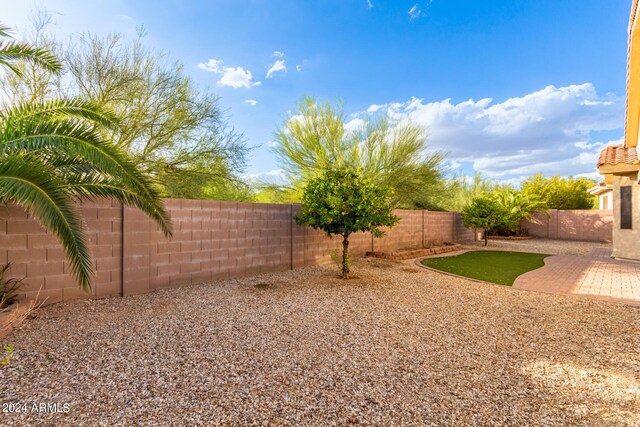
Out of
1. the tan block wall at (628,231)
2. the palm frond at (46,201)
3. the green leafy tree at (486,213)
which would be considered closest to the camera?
the palm frond at (46,201)

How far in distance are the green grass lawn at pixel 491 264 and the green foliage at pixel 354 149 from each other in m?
4.06

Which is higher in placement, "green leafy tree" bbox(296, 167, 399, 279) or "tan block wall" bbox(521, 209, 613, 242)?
"green leafy tree" bbox(296, 167, 399, 279)

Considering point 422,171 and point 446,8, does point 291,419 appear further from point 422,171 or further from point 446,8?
point 446,8

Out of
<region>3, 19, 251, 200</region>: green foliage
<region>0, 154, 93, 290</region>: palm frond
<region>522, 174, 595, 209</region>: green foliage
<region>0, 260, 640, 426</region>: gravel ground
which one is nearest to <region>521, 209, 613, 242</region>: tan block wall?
<region>522, 174, 595, 209</region>: green foliage

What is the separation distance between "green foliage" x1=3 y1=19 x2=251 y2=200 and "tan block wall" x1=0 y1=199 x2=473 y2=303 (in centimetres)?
394

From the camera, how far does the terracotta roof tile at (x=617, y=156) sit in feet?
31.6

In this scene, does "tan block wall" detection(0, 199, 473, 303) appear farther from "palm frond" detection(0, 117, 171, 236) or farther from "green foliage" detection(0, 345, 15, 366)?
"green foliage" detection(0, 345, 15, 366)

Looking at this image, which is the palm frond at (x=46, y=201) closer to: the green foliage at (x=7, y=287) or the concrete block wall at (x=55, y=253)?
the concrete block wall at (x=55, y=253)

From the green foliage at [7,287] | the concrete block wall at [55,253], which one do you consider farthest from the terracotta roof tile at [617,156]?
the green foliage at [7,287]

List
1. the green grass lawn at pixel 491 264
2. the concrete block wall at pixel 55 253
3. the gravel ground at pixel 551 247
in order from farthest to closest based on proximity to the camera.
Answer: the gravel ground at pixel 551 247
the green grass lawn at pixel 491 264
the concrete block wall at pixel 55 253

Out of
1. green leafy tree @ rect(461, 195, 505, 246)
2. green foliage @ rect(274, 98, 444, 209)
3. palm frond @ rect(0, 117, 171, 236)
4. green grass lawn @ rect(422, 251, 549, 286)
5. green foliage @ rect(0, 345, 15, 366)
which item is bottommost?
green grass lawn @ rect(422, 251, 549, 286)

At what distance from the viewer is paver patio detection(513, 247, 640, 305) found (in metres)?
6.26

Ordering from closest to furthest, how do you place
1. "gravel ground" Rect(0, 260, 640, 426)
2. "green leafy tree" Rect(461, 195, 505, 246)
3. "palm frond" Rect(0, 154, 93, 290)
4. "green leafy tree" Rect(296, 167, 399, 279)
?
1. "gravel ground" Rect(0, 260, 640, 426)
2. "palm frond" Rect(0, 154, 93, 290)
3. "green leafy tree" Rect(296, 167, 399, 279)
4. "green leafy tree" Rect(461, 195, 505, 246)

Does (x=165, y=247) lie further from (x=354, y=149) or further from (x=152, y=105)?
(x=354, y=149)
